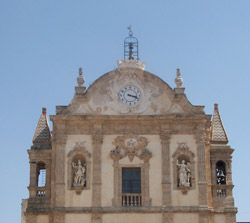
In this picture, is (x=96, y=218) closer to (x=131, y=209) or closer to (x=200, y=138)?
(x=131, y=209)

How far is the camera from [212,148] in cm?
3888

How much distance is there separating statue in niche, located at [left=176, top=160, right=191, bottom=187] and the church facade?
0.17 feet

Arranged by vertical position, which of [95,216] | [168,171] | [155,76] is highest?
[155,76]

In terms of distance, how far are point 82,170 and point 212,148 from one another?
7.30 metres

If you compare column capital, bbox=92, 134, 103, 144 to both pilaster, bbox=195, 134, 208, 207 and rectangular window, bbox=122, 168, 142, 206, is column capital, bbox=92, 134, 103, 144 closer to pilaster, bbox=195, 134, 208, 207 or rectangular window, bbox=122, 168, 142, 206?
rectangular window, bbox=122, 168, 142, 206

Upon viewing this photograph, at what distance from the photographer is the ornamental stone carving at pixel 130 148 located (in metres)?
Answer: 37.7

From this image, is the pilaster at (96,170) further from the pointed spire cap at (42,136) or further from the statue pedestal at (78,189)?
the pointed spire cap at (42,136)

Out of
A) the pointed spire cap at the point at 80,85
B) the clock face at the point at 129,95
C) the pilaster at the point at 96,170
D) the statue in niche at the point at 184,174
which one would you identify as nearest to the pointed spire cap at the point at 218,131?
the statue in niche at the point at 184,174

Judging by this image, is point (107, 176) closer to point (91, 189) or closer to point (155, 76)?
point (91, 189)

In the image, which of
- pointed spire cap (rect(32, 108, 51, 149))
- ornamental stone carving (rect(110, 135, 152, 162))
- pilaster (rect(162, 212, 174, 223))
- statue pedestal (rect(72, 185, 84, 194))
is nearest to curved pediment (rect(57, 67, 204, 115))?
ornamental stone carving (rect(110, 135, 152, 162))

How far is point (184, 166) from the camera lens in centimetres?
3766

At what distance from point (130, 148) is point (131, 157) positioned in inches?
19.3

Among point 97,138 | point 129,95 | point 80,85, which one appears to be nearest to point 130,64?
point 129,95

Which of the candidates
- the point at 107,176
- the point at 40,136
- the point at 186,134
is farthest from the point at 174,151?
the point at 40,136
